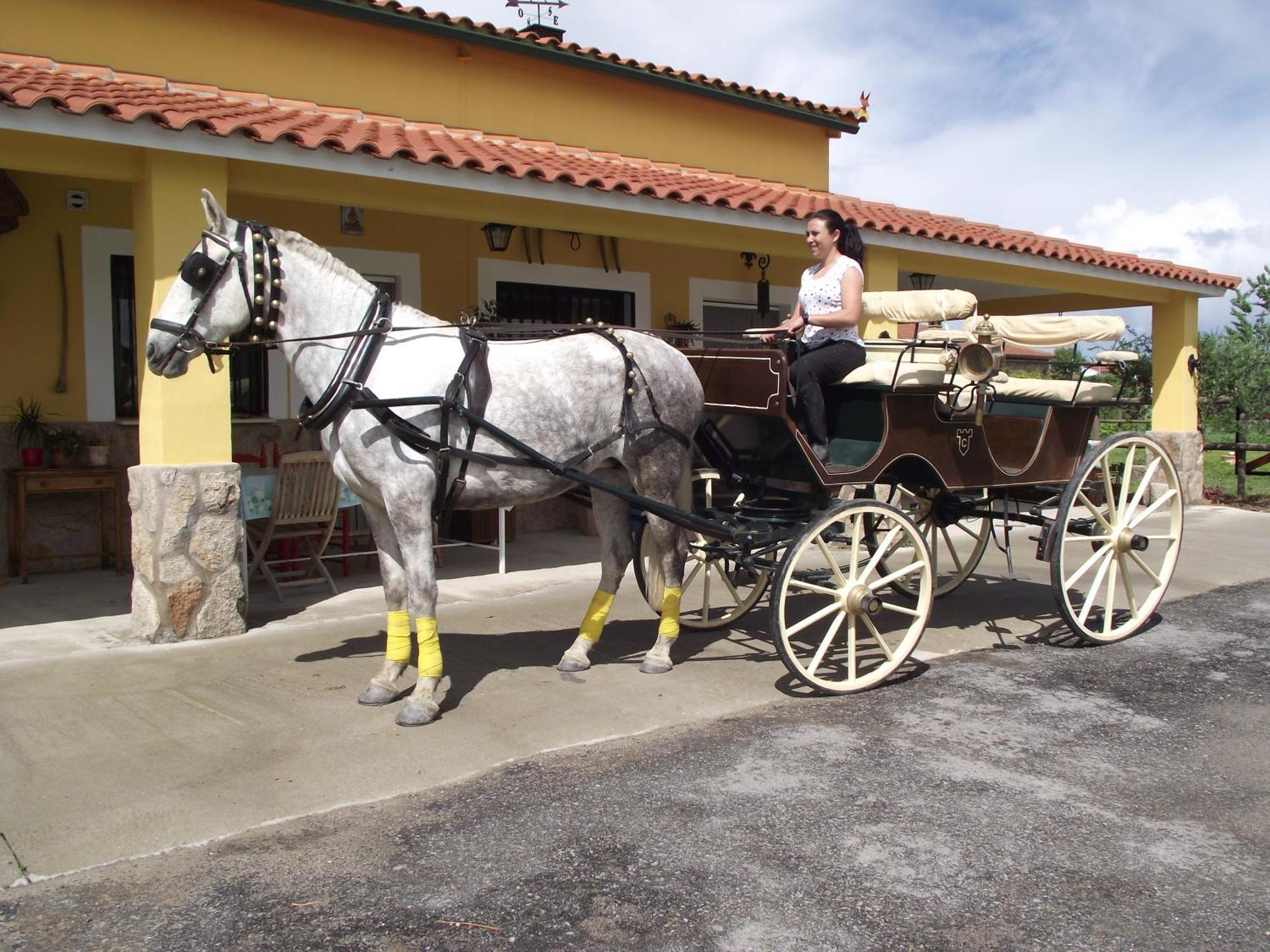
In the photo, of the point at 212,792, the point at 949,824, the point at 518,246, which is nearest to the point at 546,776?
the point at 212,792

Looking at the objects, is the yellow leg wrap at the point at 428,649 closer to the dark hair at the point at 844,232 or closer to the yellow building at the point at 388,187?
the yellow building at the point at 388,187

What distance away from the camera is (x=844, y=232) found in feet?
17.8

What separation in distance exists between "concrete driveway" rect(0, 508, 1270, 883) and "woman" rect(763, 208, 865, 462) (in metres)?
1.45

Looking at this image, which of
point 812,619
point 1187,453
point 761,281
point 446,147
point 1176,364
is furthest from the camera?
point 1176,364

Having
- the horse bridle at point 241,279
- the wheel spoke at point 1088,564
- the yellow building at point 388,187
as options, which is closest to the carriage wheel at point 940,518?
the wheel spoke at point 1088,564

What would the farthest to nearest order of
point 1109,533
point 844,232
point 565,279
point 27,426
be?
point 565,279
point 27,426
point 1109,533
point 844,232

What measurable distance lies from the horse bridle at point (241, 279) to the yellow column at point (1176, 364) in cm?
1235

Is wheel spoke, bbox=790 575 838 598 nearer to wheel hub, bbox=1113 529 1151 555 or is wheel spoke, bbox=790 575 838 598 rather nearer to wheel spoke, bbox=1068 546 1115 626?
wheel spoke, bbox=1068 546 1115 626

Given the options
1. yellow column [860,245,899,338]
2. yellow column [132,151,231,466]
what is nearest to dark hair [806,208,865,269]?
yellow column [132,151,231,466]

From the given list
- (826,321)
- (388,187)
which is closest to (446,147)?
(388,187)

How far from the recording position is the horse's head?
14.6 ft

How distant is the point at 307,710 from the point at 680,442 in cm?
221

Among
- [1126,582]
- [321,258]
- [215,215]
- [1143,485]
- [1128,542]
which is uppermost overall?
[215,215]

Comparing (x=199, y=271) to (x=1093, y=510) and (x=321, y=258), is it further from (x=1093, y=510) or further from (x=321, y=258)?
(x=1093, y=510)
